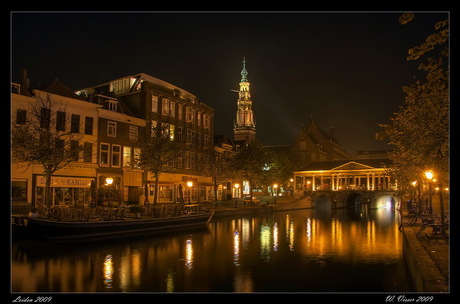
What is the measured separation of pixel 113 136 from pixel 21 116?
37.8 feet

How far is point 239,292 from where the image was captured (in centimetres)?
1599

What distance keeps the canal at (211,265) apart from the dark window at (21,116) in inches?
530

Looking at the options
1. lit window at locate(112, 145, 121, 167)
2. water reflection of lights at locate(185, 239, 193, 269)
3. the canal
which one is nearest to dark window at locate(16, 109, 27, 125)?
lit window at locate(112, 145, 121, 167)

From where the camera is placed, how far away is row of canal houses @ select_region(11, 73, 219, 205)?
3756 cm

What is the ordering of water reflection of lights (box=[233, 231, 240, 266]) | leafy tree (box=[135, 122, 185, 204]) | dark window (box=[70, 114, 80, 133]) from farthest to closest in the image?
1. dark window (box=[70, 114, 80, 133])
2. leafy tree (box=[135, 122, 185, 204])
3. water reflection of lights (box=[233, 231, 240, 266])

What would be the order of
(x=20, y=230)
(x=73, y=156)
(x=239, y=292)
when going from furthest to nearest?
(x=73, y=156) < (x=20, y=230) < (x=239, y=292)

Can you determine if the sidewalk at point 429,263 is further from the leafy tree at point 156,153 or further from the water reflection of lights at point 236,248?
the leafy tree at point 156,153

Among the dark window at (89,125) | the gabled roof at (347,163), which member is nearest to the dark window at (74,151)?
the dark window at (89,125)

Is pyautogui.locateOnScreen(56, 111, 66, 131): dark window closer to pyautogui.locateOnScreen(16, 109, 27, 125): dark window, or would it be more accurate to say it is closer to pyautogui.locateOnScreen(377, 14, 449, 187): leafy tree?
pyautogui.locateOnScreen(16, 109, 27, 125): dark window
